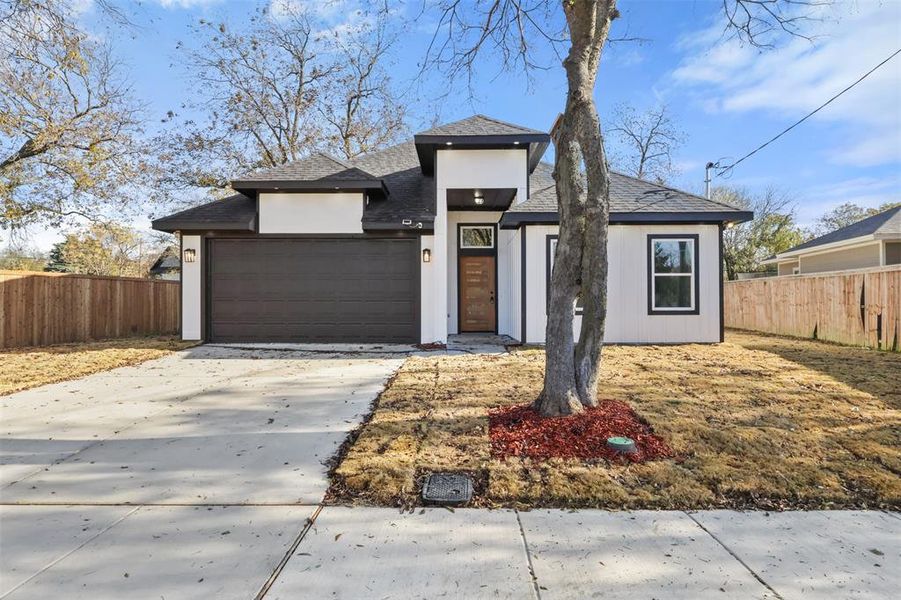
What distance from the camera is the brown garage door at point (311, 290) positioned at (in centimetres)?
975

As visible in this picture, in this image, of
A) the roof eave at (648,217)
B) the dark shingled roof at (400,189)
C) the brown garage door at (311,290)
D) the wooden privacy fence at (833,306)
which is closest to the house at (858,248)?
the wooden privacy fence at (833,306)

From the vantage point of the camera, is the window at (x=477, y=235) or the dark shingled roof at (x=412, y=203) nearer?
the dark shingled roof at (x=412, y=203)

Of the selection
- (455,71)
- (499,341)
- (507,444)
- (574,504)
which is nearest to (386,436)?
(507,444)

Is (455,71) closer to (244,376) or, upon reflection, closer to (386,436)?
(386,436)

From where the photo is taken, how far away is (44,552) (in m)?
2.28

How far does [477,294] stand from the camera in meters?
11.9

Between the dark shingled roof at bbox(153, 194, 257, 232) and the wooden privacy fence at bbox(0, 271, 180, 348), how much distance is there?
9.78 ft

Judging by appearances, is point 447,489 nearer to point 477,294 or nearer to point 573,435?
point 573,435

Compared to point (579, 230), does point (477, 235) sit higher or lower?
higher

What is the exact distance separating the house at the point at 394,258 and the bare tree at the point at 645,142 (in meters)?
15.2

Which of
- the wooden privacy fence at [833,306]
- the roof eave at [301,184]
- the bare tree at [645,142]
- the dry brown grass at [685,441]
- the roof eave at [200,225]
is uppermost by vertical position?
the bare tree at [645,142]

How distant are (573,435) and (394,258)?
677 centimetres

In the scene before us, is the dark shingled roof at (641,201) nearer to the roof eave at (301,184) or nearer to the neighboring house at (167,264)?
the roof eave at (301,184)

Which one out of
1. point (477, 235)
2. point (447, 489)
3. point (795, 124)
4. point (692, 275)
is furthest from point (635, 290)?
point (795, 124)
